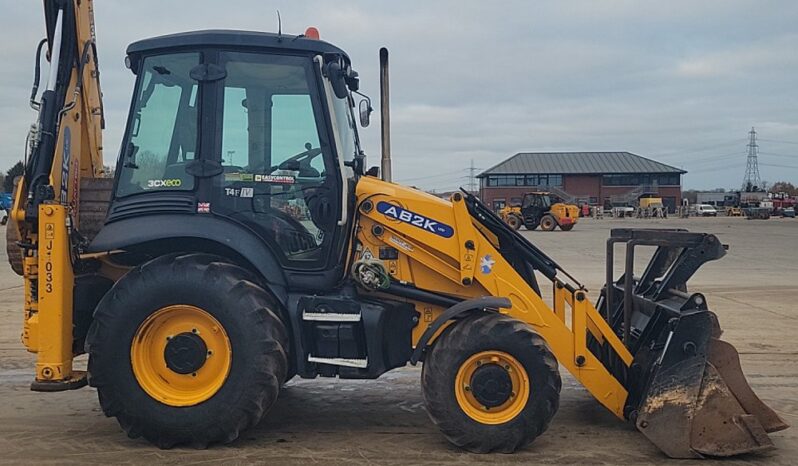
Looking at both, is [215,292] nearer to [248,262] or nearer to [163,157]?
[248,262]

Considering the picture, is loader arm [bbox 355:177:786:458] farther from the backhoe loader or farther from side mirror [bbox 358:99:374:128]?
side mirror [bbox 358:99:374:128]

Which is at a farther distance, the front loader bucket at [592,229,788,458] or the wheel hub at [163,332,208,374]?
the wheel hub at [163,332,208,374]

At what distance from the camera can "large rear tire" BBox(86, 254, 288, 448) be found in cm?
493

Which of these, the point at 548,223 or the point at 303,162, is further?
the point at 548,223

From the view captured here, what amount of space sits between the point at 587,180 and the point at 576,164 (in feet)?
7.98

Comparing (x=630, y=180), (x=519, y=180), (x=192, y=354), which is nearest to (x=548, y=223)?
(x=192, y=354)

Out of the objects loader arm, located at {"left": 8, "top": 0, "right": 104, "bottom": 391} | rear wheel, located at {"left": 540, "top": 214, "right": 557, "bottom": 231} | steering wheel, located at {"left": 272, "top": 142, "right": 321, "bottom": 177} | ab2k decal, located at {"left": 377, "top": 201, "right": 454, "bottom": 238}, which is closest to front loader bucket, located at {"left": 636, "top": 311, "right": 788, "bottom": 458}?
ab2k decal, located at {"left": 377, "top": 201, "right": 454, "bottom": 238}

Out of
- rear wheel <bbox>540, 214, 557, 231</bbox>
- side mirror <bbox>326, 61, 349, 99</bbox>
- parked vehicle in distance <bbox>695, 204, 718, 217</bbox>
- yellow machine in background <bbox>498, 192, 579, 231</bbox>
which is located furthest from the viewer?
parked vehicle in distance <bbox>695, 204, 718, 217</bbox>

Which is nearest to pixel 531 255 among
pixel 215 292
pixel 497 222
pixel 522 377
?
pixel 497 222

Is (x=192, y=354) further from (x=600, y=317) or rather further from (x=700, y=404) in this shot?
(x=700, y=404)

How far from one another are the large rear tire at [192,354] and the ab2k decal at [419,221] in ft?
3.60

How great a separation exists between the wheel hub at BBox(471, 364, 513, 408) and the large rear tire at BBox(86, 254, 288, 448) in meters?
1.29

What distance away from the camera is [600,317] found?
5.49 m

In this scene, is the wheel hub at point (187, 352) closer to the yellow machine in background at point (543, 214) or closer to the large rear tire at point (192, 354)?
the large rear tire at point (192, 354)
